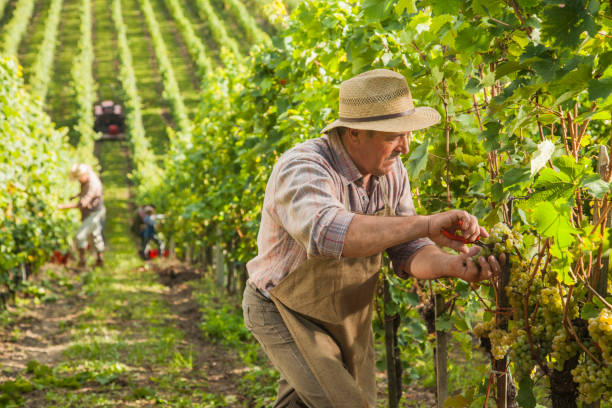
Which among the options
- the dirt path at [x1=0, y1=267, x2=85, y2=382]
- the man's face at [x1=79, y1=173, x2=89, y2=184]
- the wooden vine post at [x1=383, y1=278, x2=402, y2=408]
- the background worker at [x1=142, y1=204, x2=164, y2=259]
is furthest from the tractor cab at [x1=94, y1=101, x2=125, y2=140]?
the wooden vine post at [x1=383, y1=278, x2=402, y2=408]

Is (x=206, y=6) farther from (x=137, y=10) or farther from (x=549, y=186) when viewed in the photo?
(x=549, y=186)

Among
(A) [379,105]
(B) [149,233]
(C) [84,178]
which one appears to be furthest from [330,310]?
(B) [149,233]

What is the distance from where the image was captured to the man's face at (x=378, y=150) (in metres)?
2.08

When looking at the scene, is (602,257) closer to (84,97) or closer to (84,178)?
(84,178)

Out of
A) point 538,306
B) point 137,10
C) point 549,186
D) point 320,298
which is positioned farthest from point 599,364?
point 137,10

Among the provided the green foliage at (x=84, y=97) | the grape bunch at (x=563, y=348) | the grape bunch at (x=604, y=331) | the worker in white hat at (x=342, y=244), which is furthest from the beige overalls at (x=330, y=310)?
the green foliage at (x=84, y=97)

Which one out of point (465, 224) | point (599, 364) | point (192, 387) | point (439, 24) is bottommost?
point (192, 387)

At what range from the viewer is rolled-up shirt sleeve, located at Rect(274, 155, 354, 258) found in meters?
1.78

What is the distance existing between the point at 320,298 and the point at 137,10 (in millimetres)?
63087

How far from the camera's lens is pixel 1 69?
302 inches

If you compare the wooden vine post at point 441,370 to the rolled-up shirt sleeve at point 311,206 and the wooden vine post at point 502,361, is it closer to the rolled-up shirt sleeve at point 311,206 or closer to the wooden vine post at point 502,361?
the wooden vine post at point 502,361

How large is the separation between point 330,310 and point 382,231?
0.57 metres

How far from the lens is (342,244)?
1774mm

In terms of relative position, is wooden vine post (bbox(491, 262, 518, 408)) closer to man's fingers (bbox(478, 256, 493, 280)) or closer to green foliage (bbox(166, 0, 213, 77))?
man's fingers (bbox(478, 256, 493, 280))
